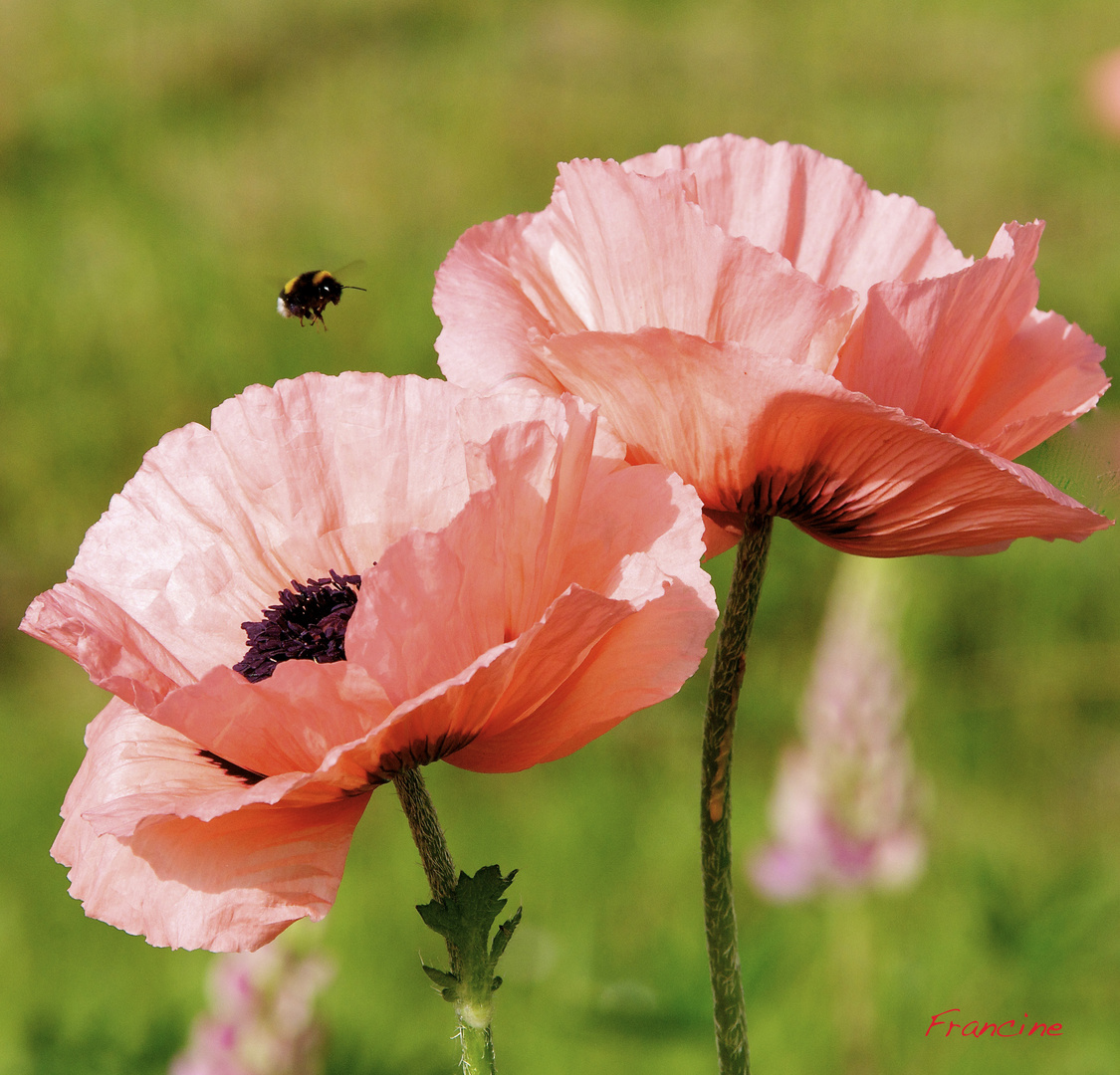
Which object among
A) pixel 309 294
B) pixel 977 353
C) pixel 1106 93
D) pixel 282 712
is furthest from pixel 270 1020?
pixel 1106 93

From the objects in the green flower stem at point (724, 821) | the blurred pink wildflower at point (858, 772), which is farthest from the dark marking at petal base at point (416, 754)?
the blurred pink wildflower at point (858, 772)

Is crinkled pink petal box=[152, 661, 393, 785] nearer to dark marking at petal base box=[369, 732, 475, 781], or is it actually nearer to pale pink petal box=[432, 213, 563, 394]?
dark marking at petal base box=[369, 732, 475, 781]

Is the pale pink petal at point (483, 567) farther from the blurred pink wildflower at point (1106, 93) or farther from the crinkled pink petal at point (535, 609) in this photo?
the blurred pink wildflower at point (1106, 93)

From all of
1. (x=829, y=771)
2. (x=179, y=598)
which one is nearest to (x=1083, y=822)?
(x=829, y=771)

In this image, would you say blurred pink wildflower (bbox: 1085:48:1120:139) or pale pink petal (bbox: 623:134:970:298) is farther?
blurred pink wildflower (bbox: 1085:48:1120:139)

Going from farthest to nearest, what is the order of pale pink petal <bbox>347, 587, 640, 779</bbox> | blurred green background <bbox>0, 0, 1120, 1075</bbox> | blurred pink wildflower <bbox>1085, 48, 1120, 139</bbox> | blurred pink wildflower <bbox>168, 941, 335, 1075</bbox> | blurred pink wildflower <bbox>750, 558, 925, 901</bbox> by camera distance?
Result: blurred pink wildflower <bbox>1085, 48, 1120, 139</bbox> → blurred green background <bbox>0, 0, 1120, 1075</bbox> → blurred pink wildflower <bbox>750, 558, 925, 901</bbox> → blurred pink wildflower <bbox>168, 941, 335, 1075</bbox> → pale pink petal <bbox>347, 587, 640, 779</bbox>
